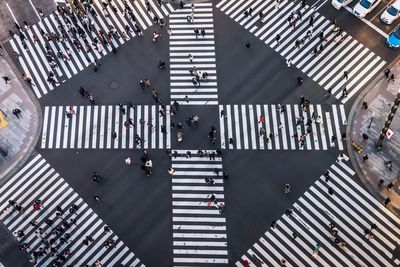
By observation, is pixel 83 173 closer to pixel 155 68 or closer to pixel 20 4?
pixel 155 68

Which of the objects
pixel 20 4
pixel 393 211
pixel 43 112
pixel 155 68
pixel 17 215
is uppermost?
pixel 20 4

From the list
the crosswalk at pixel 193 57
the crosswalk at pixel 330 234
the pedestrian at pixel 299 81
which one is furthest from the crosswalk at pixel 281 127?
the crosswalk at pixel 330 234

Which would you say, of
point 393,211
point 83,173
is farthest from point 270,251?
point 83,173

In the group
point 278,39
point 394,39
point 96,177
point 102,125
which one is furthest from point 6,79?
point 394,39

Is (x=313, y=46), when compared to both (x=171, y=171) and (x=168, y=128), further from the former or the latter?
(x=171, y=171)

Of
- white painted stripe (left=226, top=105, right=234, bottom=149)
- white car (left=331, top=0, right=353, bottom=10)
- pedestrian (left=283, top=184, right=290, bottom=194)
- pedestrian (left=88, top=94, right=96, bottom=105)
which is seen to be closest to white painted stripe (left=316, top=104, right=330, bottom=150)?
pedestrian (left=283, top=184, right=290, bottom=194)

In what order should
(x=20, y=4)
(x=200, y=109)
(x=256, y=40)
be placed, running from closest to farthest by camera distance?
(x=200, y=109), (x=256, y=40), (x=20, y=4)
